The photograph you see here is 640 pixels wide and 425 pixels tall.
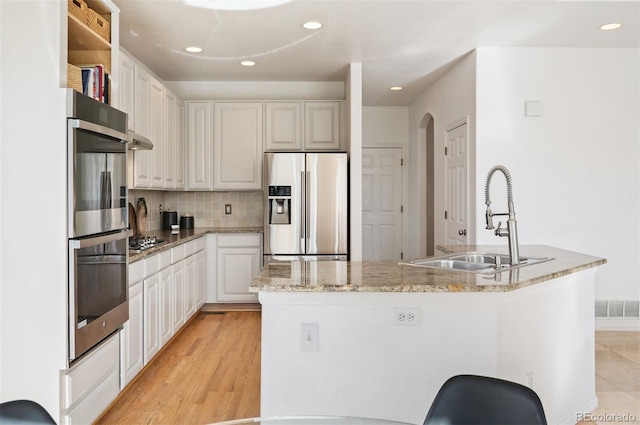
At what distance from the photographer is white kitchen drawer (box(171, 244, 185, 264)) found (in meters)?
4.15

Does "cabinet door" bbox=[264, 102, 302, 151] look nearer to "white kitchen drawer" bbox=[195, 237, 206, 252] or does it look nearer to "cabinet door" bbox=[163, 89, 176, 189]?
"cabinet door" bbox=[163, 89, 176, 189]

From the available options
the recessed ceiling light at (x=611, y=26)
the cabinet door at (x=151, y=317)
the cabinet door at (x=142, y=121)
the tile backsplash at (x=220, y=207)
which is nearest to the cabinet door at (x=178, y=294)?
the cabinet door at (x=151, y=317)

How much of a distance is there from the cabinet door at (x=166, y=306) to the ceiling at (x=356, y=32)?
191 cm

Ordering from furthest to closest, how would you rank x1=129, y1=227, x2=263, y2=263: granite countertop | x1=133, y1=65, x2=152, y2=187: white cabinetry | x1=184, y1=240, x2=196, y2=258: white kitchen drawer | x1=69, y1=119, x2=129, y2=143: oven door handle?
x1=184, y1=240, x2=196, y2=258: white kitchen drawer → x1=133, y1=65, x2=152, y2=187: white cabinetry → x1=129, y1=227, x2=263, y2=263: granite countertop → x1=69, y1=119, x2=129, y2=143: oven door handle

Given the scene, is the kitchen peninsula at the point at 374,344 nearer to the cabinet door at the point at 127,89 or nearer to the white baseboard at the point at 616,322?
the cabinet door at the point at 127,89

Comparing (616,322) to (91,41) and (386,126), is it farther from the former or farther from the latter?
(91,41)

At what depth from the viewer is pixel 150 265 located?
3525 millimetres

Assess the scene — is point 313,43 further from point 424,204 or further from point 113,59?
point 424,204

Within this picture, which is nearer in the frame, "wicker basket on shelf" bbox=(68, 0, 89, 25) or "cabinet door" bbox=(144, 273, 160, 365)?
"wicker basket on shelf" bbox=(68, 0, 89, 25)

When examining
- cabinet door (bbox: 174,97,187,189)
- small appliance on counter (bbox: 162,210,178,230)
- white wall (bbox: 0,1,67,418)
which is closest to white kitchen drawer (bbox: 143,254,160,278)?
white wall (bbox: 0,1,67,418)

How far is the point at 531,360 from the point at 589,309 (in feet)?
2.16

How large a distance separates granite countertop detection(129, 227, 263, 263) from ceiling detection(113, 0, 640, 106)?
66.3 inches

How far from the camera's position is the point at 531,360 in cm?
239

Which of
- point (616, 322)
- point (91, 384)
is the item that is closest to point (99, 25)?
point (91, 384)
